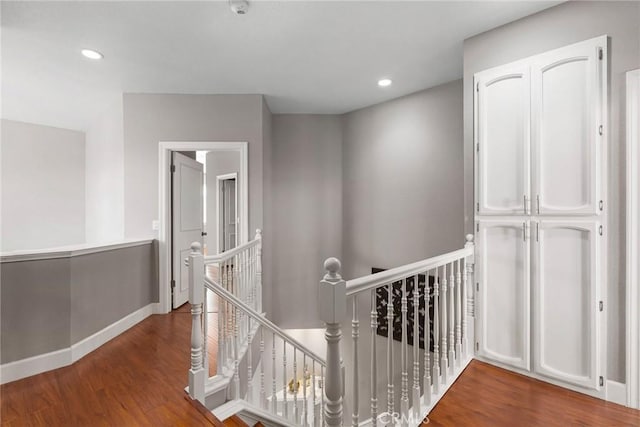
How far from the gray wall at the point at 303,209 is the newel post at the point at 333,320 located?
3.42 metres

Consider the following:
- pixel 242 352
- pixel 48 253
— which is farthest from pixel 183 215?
pixel 242 352

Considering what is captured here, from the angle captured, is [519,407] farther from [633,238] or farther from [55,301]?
[55,301]

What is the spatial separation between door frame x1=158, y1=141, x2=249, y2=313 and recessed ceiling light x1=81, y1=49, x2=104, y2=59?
1.08 metres

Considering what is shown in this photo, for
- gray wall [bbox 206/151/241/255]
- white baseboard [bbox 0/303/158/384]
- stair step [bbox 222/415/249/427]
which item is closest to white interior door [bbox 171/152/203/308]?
white baseboard [bbox 0/303/158/384]

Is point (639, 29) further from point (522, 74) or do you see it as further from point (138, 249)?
point (138, 249)

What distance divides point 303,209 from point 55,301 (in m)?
3.04

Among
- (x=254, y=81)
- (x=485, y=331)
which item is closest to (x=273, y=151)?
(x=254, y=81)

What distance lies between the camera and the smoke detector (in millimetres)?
2115

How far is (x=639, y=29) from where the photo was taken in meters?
1.88

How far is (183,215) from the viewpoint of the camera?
13.5ft

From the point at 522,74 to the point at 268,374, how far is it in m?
4.84

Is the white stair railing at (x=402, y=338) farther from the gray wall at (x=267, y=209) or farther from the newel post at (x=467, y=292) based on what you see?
the gray wall at (x=267, y=209)

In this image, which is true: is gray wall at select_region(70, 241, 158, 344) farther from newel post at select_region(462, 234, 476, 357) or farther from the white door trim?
the white door trim

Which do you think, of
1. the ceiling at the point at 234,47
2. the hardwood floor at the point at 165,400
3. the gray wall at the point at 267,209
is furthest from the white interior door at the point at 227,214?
the hardwood floor at the point at 165,400
